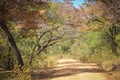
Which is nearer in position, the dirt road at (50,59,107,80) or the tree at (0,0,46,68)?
the tree at (0,0,46,68)

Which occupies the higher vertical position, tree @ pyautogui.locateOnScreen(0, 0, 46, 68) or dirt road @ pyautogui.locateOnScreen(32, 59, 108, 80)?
tree @ pyautogui.locateOnScreen(0, 0, 46, 68)

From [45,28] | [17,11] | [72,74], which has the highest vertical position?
[17,11]

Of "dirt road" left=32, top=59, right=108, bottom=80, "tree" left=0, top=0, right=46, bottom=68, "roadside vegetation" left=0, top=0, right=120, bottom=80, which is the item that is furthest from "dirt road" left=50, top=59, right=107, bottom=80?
"tree" left=0, top=0, right=46, bottom=68

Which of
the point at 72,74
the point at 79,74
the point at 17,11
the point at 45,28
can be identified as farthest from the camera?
the point at 45,28

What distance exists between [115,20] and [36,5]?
535cm

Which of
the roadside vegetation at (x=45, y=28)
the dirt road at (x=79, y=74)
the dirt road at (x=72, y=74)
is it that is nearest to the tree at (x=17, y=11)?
the roadside vegetation at (x=45, y=28)

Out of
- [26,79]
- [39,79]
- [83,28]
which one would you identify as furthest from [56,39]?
[26,79]

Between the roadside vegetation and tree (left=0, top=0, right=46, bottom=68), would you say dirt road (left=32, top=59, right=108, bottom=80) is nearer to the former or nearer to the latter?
the roadside vegetation

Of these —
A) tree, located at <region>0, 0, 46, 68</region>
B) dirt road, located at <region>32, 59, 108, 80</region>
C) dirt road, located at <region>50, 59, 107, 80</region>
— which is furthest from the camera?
dirt road, located at <region>32, 59, 108, 80</region>

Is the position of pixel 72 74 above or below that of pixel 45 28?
below

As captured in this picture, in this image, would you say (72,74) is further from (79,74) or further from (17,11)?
(17,11)

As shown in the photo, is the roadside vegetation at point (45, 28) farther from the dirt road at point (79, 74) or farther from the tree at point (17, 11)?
the dirt road at point (79, 74)

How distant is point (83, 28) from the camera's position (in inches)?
1236

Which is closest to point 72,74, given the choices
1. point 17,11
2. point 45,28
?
point 17,11
